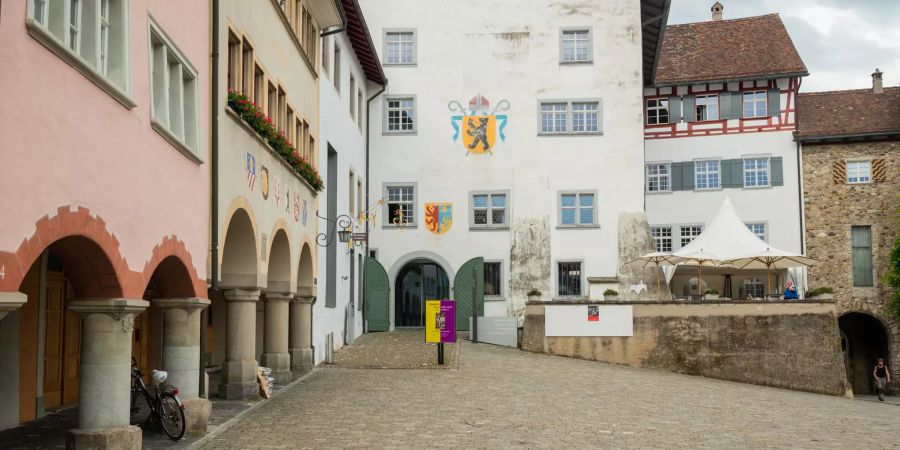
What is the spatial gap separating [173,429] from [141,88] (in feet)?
13.2

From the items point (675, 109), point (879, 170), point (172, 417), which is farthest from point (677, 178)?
point (172, 417)

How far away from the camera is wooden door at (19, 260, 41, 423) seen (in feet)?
44.7

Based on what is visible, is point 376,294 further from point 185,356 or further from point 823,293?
point 185,356

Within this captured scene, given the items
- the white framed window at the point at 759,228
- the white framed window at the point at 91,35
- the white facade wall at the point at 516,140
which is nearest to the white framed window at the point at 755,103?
the white framed window at the point at 759,228

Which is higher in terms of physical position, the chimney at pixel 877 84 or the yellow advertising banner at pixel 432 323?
the chimney at pixel 877 84

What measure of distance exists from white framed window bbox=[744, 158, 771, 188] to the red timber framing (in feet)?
3.73

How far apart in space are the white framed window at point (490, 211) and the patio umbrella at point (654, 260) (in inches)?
174

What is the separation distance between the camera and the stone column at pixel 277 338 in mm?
19078

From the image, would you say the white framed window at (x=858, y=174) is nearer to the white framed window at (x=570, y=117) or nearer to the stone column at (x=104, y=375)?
the white framed window at (x=570, y=117)

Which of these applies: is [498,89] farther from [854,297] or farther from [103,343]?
[103,343]

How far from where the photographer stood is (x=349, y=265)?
28.7 meters

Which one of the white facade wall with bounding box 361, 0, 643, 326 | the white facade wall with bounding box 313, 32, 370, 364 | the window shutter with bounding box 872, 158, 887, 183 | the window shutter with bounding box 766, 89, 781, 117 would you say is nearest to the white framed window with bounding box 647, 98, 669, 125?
the window shutter with bounding box 766, 89, 781, 117

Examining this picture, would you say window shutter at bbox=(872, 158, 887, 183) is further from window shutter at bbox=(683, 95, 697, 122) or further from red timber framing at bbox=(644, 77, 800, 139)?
window shutter at bbox=(683, 95, 697, 122)

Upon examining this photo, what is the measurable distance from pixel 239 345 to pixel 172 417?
439 cm
